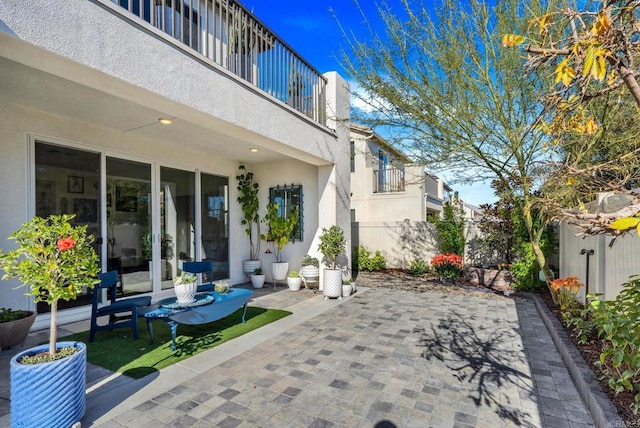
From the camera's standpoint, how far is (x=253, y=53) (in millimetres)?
5824

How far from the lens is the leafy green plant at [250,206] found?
8.20m

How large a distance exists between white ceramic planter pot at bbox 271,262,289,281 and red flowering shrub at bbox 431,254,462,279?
154 inches

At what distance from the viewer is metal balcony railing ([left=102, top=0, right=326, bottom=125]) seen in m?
4.76

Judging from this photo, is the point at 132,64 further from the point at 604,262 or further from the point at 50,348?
the point at 604,262

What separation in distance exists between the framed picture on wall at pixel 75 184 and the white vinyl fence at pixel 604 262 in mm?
7070

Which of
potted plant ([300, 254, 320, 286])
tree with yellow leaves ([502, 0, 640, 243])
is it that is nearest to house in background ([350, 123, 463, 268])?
potted plant ([300, 254, 320, 286])

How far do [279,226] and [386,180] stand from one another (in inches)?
307

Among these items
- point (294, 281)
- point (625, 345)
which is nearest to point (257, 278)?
point (294, 281)

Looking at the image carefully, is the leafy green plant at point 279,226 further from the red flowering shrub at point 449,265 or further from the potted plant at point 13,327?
the potted plant at point 13,327

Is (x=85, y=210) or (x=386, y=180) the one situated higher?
(x=386, y=180)

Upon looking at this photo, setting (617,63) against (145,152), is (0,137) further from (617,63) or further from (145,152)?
(617,63)

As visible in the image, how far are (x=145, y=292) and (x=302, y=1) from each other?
256 inches

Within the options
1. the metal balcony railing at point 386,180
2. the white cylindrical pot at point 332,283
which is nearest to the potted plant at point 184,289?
the white cylindrical pot at point 332,283

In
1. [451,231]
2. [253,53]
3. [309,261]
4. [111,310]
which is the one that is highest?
[253,53]
